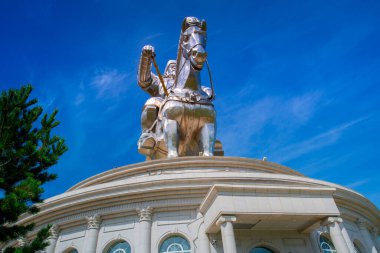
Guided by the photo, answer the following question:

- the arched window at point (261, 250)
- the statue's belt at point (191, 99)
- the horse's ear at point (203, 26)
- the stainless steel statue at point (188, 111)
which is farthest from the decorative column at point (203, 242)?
the horse's ear at point (203, 26)

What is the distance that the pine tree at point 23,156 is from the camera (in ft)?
25.4

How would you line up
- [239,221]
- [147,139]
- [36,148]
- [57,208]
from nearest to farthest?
[36,148]
[239,221]
[57,208]
[147,139]

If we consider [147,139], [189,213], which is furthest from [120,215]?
[147,139]

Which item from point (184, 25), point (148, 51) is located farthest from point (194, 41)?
point (148, 51)

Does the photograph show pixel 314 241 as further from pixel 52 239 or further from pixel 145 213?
pixel 52 239

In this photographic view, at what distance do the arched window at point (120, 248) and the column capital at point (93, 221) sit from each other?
0.92 m

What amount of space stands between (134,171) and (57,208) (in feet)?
11.4

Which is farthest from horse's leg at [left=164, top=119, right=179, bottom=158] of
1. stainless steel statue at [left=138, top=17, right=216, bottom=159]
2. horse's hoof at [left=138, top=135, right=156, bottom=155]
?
horse's hoof at [left=138, top=135, right=156, bottom=155]

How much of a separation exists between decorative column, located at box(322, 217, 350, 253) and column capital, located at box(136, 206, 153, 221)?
5659 mm

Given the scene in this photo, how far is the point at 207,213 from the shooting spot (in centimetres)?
1030

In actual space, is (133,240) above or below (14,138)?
below

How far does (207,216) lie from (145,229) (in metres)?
2.29

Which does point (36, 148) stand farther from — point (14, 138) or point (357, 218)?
point (357, 218)

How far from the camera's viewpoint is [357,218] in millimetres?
13422
